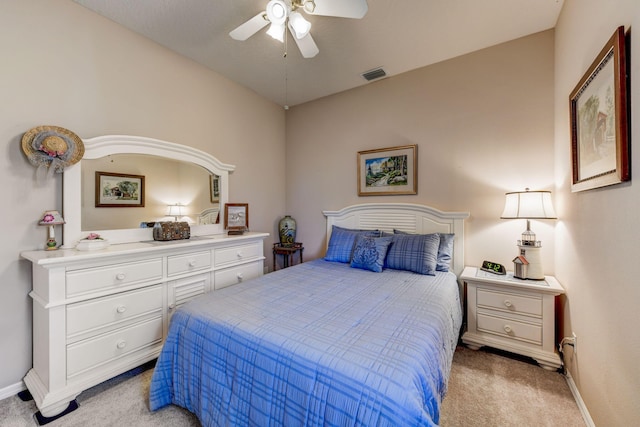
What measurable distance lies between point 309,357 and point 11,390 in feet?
7.13

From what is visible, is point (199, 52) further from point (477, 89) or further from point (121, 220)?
point (477, 89)

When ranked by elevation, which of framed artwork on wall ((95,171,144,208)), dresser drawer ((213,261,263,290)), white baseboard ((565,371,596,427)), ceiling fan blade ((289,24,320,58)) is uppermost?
ceiling fan blade ((289,24,320,58))

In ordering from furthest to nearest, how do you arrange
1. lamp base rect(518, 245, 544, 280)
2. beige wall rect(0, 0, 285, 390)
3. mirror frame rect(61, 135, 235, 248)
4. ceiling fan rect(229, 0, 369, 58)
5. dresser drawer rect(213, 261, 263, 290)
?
dresser drawer rect(213, 261, 263, 290), lamp base rect(518, 245, 544, 280), mirror frame rect(61, 135, 235, 248), beige wall rect(0, 0, 285, 390), ceiling fan rect(229, 0, 369, 58)

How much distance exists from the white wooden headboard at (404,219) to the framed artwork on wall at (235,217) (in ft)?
A: 3.50

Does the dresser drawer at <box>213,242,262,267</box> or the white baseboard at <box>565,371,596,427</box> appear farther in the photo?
the dresser drawer at <box>213,242,262,267</box>

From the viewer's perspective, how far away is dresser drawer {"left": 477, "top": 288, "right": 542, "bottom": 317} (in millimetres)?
2023

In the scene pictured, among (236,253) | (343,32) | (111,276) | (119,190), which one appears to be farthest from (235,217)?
(343,32)

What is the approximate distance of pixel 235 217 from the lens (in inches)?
119

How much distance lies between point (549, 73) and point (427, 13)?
4.14 feet

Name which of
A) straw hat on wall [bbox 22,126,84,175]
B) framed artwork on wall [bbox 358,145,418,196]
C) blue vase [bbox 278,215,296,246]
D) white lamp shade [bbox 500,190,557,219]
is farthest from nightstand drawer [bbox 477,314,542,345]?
straw hat on wall [bbox 22,126,84,175]

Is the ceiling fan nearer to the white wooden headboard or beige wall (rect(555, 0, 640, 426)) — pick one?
beige wall (rect(555, 0, 640, 426))

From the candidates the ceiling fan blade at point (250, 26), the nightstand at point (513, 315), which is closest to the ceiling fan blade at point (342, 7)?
the ceiling fan blade at point (250, 26)

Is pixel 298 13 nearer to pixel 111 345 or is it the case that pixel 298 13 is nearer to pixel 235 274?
pixel 235 274

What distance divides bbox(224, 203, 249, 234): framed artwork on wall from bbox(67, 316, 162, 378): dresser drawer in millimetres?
1190
